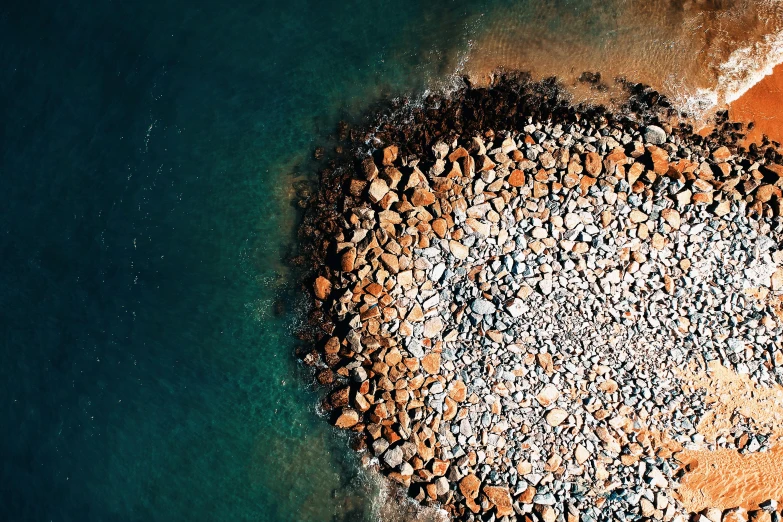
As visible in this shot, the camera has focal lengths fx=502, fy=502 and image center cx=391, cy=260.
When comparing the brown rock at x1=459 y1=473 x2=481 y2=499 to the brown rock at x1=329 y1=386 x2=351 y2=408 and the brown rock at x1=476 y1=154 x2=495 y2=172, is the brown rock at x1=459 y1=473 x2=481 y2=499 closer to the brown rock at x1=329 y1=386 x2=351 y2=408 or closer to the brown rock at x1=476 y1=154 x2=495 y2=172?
the brown rock at x1=329 y1=386 x2=351 y2=408

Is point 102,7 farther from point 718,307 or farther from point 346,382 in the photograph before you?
point 718,307

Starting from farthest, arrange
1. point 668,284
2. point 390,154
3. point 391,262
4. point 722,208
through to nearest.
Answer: point 390,154, point 391,262, point 722,208, point 668,284

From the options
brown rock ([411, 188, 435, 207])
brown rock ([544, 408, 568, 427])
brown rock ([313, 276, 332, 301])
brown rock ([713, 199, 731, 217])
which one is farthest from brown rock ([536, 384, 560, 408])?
brown rock ([713, 199, 731, 217])

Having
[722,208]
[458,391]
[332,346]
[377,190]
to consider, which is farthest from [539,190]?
[332,346]

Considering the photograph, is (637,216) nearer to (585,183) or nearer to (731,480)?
(585,183)

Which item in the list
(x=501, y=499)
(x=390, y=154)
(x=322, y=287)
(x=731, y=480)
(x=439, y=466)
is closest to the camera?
(x=731, y=480)

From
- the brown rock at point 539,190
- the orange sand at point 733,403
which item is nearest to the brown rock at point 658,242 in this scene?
the brown rock at point 539,190

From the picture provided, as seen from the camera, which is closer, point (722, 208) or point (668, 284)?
point (668, 284)

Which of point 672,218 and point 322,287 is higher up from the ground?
point 322,287
